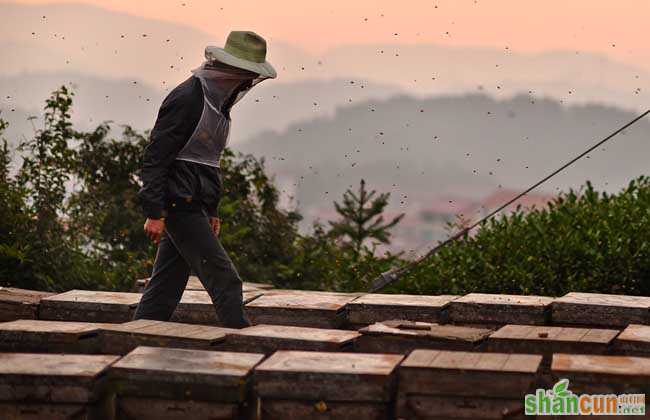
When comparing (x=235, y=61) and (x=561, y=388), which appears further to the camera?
(x=235, y=61)

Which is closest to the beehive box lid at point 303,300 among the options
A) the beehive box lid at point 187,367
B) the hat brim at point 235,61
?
the hat brim at point 235,61

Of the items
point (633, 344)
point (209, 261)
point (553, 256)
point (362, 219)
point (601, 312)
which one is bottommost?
point (633, 344)

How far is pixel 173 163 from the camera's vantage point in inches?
289

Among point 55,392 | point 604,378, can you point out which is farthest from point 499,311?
point 55,392

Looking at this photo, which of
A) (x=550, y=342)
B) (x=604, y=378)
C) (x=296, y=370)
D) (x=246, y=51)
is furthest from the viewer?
(x=246, y=51)

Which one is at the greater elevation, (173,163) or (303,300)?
(173,163)

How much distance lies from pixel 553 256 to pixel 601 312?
7.45 ft

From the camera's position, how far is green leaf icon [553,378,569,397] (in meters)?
5.54

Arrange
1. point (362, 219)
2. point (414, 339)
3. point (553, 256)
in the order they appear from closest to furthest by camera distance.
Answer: point (414, 339)
point (553, 256)
point (362, 219)

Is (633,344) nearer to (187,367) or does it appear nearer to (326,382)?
(326,382)

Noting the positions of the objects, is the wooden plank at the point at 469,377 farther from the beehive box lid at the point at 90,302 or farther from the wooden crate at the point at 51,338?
the beehive box lid at the point at 90,302

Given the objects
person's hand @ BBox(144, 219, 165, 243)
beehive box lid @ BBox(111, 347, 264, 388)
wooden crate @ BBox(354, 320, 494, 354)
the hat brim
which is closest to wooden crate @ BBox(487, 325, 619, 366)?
wooden crate @ BBox(354, 320, 494, 354)

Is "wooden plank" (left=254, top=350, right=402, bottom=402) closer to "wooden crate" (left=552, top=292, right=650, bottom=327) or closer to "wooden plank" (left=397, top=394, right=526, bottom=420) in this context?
"wooden plank" (left=397, top=394, right=526, bottom=420)

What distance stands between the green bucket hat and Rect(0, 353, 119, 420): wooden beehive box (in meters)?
2.34
